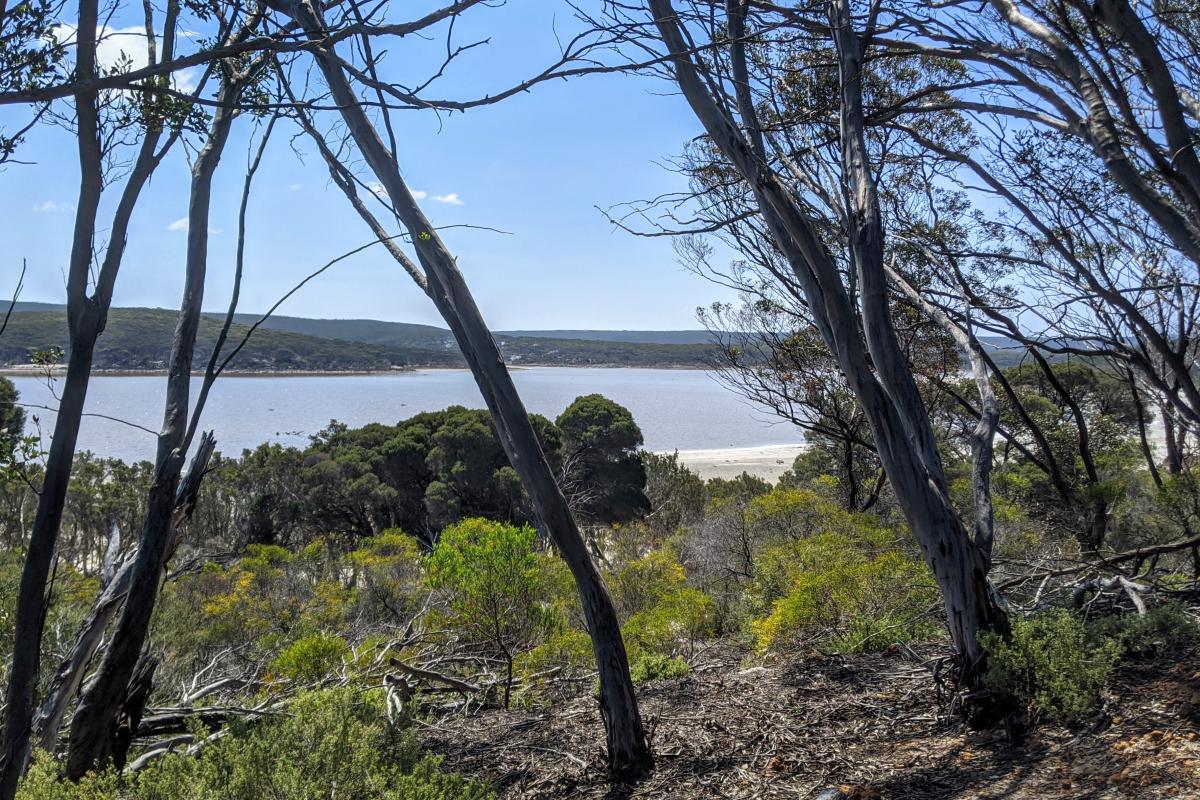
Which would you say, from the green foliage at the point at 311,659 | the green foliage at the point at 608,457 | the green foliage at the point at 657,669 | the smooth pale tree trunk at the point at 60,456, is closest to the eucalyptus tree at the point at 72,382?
the smooth pale tree trunk at the point at 60,456

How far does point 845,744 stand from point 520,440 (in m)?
2.03

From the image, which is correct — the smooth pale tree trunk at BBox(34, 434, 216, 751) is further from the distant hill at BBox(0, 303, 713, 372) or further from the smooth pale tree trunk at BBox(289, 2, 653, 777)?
the distant hill at BBox(0, 303, 713, 372)

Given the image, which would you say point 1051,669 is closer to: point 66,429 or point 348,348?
point 66,429

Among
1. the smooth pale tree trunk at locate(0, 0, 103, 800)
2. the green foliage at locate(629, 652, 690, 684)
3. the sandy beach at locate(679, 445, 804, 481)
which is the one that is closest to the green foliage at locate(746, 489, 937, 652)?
the green foliage at locate(629, 652, 690, 684)

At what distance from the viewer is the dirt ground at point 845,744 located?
252cm

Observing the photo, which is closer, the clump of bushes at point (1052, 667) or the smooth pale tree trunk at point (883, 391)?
the clump of bushes at point (1052, 667)

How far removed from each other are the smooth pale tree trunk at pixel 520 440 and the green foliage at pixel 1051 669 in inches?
61.6

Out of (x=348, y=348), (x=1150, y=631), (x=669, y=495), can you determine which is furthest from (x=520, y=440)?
(x=348, y=348)

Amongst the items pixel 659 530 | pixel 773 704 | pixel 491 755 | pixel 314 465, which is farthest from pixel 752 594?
pixel 314 465

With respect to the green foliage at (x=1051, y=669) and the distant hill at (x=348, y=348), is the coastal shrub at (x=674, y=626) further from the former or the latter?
the distant hill at (x=348, y=348)

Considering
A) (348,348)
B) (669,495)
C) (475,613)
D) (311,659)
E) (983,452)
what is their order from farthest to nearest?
Result: (348,348) < (669,495) < (475,613) < (311,659) < (983,452)

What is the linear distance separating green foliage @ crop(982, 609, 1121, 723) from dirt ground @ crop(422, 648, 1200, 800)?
0.10 m

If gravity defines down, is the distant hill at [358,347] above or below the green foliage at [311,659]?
above

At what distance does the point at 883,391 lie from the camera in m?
3.33
